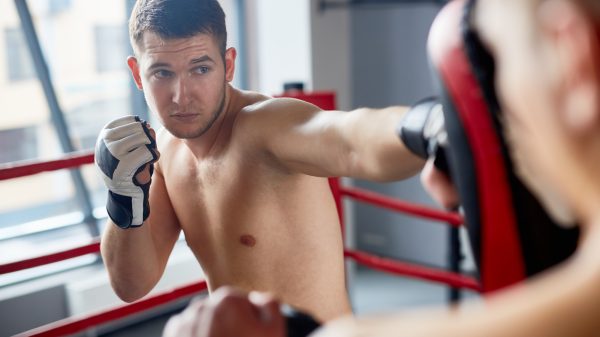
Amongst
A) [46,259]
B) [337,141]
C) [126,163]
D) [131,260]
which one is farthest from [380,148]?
[46,259]

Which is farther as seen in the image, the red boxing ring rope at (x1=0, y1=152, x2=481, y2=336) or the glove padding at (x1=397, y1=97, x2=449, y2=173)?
the red boxing ring rope at (x1=0, y1=152, x2=481, y2=336)

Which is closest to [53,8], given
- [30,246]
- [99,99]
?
[99,99]

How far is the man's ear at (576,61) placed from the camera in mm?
385

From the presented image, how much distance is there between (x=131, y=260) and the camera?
1.31m

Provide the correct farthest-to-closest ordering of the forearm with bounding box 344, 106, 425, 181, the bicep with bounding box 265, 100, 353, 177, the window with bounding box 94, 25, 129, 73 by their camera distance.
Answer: the window with bounding box 94, 25, 129, 73 < the bicep with bounding box 265, 100, 353, 177 < the forearm with bounding box 344, 106, 425, 181

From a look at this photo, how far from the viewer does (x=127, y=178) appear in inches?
48.1

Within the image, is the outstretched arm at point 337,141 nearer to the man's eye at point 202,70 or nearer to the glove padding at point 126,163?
the man's eye at point 202,70

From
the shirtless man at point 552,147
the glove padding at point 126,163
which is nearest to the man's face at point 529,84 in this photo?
the shirtless man at point 552,147

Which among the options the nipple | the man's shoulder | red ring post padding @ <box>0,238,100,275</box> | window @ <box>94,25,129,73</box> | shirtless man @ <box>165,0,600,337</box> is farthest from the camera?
window @ <box>94,25,129,73</box>

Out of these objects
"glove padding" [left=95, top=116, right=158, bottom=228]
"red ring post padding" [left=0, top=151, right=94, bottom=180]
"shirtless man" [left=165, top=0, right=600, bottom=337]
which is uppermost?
"shirtless man" [left=165, top=0, right=600, bottom=337]

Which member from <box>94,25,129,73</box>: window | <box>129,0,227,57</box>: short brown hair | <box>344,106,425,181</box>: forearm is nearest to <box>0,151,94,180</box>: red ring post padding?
<box>129,0,227,57</box>: short brown hair

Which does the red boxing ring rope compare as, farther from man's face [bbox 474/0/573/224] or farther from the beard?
man's face [bbox 474/0/573/224]

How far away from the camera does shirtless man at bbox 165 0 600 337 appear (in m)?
0.36

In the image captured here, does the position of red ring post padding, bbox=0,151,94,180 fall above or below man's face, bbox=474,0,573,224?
below
